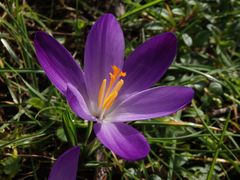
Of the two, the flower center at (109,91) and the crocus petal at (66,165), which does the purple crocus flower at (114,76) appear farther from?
the crocus petal at (66,165)

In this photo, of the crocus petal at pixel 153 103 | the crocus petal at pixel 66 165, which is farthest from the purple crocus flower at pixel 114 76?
the crocus petal at pixel 66 165

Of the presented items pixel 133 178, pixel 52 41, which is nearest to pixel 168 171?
pixel 133 178

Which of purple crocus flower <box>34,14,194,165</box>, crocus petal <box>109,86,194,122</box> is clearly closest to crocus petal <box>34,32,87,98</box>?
purple crocus flower <box>34,14,194,165</box>

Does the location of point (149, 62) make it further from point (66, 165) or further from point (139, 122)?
point (66, 165)

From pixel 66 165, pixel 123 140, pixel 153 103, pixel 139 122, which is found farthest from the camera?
pixel 139 122

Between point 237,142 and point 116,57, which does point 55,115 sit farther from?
point 237,142

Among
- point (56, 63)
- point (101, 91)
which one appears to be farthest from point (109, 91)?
point (56, 63)
